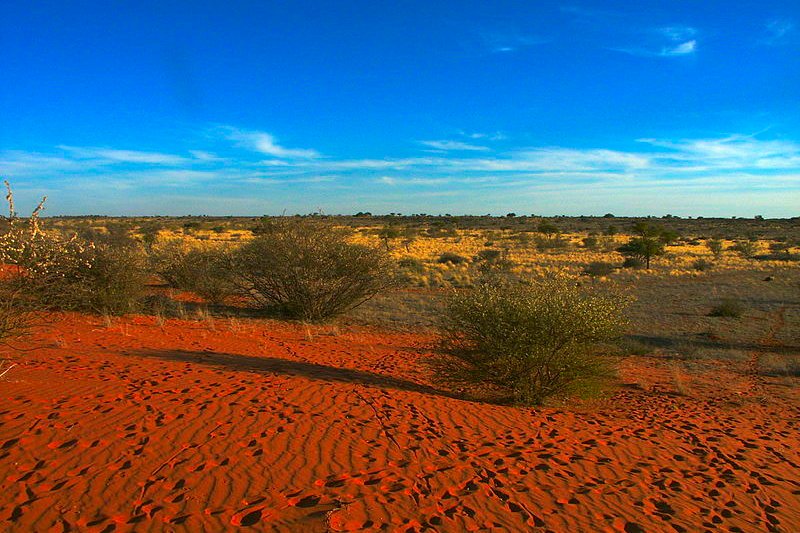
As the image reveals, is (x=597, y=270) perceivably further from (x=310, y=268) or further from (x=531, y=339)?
(x=531, y=339)

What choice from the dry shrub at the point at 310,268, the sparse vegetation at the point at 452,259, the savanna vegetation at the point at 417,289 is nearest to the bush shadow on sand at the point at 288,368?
the savanna vegetation at the point at 417,289

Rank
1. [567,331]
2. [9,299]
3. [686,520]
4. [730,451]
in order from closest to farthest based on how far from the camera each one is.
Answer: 1. [686,520]
2. [730,451]
3. [9,299]
4. [567,331]

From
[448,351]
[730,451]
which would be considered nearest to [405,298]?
[448,351]

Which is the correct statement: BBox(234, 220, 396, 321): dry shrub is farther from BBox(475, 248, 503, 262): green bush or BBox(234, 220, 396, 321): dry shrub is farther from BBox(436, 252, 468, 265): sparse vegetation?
BBox(475, 248, 503, 262): green bush

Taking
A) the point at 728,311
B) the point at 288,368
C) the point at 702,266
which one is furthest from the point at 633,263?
the point at 288,368

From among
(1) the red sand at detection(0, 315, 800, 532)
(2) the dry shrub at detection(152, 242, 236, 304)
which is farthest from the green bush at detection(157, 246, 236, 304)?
(1) the red sand at detection(0, 315, 800, 532)

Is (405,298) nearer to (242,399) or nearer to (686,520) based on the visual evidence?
(242,399)

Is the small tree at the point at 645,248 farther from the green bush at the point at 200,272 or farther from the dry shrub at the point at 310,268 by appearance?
the green bush at the point at 200,272

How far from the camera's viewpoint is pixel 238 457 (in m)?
5.24

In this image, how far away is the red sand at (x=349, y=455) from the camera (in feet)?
14.4

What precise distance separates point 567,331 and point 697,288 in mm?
21895

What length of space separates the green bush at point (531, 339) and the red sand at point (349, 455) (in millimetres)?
566

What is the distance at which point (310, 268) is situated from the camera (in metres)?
17.0

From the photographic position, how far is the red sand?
440cm
